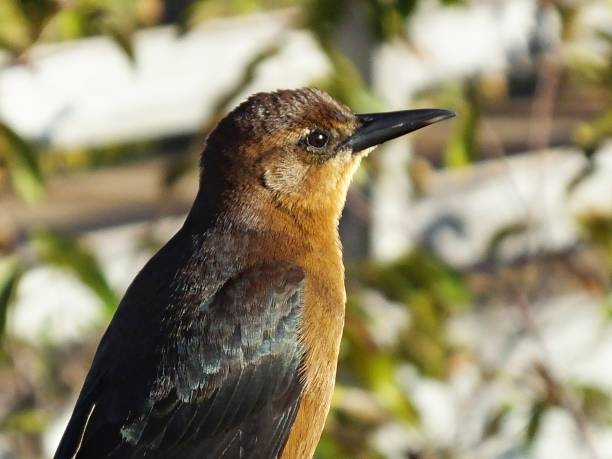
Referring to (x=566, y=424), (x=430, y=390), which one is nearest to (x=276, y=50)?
(x=430, y=390)

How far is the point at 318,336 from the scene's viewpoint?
12.9 feet

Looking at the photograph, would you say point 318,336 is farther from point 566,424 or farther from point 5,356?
→ point 566,424

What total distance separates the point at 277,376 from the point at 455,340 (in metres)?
1.53

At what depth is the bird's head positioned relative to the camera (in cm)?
413

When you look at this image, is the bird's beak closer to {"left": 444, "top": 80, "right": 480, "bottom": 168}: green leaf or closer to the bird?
the bird

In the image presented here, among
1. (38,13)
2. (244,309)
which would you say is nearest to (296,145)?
(244,309)

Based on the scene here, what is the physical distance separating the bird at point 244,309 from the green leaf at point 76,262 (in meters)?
0.21

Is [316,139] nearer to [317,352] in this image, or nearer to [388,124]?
[388,124]

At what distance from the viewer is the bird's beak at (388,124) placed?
417 centimetres

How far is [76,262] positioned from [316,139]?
2.44 ft

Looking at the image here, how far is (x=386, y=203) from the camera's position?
17.8 ft

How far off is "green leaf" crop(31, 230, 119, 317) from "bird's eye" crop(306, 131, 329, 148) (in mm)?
679

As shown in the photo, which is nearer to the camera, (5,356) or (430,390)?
(5,356)

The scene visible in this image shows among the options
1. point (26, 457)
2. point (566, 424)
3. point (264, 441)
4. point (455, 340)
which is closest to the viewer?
point (264, 441)
